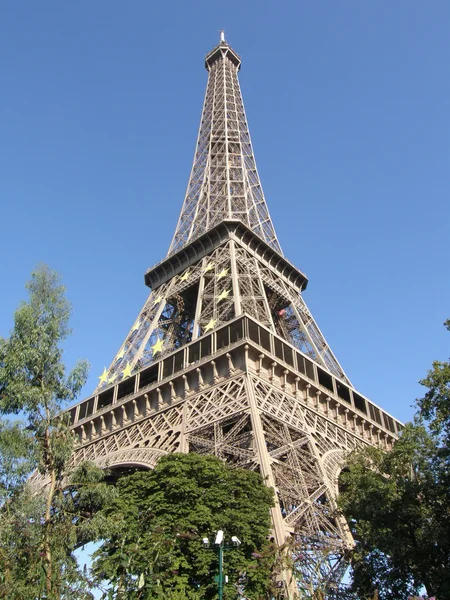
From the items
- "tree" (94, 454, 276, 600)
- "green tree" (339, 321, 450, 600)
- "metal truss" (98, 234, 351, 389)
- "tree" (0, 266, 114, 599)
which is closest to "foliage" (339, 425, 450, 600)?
"green tree" (339, 321, 450, 600)

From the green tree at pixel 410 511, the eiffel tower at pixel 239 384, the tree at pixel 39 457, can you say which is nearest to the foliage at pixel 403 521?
the green tree at pixel 410 511

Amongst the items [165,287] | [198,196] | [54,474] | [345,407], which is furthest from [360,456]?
[198,196]

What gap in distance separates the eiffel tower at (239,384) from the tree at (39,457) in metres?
8.00

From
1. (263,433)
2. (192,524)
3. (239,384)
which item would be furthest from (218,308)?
(192,524)

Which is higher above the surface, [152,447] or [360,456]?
[152,447]

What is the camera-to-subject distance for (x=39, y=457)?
16953 mm

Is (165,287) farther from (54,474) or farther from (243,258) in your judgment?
(54,474)

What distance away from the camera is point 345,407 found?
117 ft

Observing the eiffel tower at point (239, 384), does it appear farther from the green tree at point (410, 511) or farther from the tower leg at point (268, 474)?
the green tree at point (410, 511)

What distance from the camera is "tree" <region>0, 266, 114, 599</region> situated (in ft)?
48.9

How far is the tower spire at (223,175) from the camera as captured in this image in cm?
5322

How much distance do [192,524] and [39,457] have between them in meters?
7.11

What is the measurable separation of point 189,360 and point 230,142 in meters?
33.6

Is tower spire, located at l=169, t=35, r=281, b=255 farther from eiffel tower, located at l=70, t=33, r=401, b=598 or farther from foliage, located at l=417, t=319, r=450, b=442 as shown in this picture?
foliage, located at l=417, t=319, r=450, b=442
